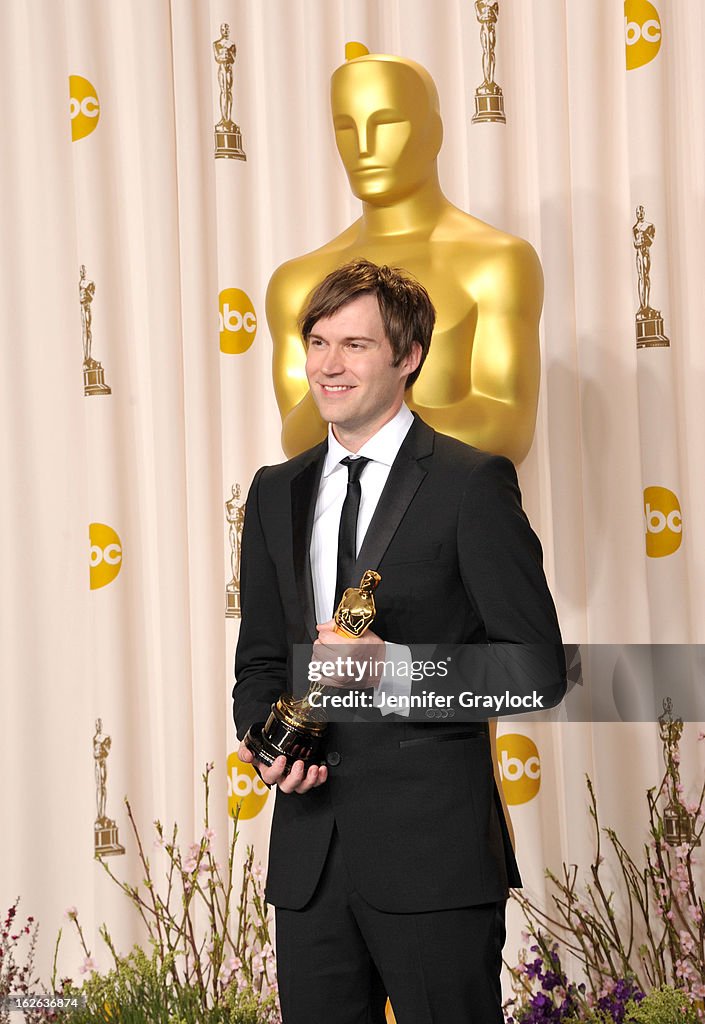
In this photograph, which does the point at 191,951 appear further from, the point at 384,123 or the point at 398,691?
the point at 384,123

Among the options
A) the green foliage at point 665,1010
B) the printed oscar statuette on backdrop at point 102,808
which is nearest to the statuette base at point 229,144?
the printed oscar statuette on backdrop at point 102,808

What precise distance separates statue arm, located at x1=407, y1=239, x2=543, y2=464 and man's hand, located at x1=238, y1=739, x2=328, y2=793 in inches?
26.2

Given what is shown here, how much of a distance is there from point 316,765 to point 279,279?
96 cm

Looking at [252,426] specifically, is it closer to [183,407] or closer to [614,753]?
[183,407]

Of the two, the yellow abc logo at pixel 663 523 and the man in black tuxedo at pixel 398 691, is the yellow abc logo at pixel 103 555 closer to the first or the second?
the yellow abc logo at pixel 663 523

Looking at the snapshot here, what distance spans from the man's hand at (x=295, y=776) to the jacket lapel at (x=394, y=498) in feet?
0.65

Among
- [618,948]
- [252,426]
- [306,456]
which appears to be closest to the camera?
[306,456]

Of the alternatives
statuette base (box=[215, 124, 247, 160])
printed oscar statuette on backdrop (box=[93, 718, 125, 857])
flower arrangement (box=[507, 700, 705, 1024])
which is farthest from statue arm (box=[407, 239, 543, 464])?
printed oscar statuette on backdrop (box=[93, 718, 125, 857])

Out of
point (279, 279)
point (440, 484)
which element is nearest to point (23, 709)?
point (279, 279)

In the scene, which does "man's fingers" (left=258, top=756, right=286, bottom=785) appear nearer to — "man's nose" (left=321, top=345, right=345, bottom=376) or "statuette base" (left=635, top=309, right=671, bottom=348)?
"man's nose" (left=321, top=345, right=345, bottom=376)

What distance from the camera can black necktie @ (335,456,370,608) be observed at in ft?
3.99

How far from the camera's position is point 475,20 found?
2324 mm

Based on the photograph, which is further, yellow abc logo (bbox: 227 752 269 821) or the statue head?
yellow abc logo (bbox: 227 752 269 821)

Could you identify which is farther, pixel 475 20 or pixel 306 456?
pixel 475 20
